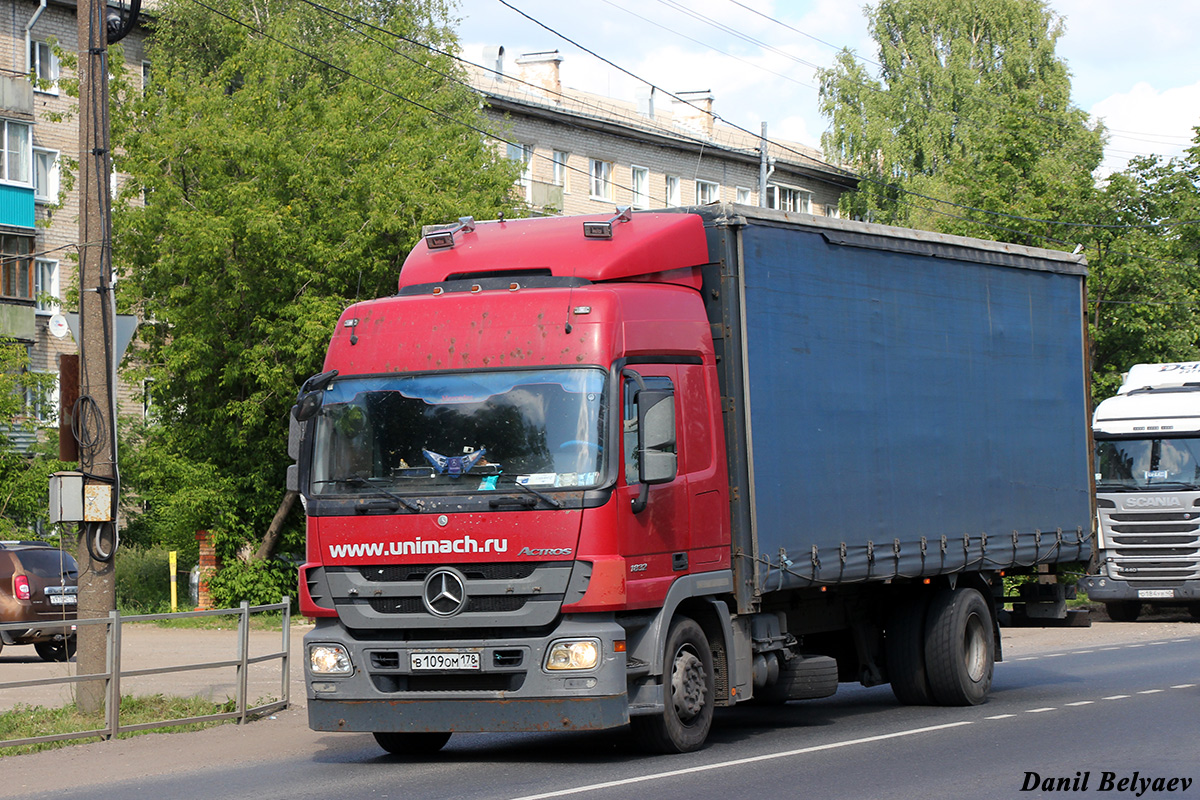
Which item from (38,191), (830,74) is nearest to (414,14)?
(38,191)

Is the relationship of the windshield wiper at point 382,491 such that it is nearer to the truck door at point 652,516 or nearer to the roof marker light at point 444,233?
the truck door at point 652,516

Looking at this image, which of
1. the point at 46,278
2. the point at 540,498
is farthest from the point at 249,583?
the point at 540,498

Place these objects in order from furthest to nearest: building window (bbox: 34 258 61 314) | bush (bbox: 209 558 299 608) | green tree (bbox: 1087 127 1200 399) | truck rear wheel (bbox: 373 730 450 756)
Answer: building window (bbox: 34 258 61 314) → green tree (bbox: 1087 127 1200 399) → bush (bbox: 209 558 299 608) → truck rear wheel (bbox: 373 730 450 756)

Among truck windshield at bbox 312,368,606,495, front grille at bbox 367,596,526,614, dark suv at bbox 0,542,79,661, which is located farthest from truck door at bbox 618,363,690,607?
dark suv at bbox 0,542,79,661

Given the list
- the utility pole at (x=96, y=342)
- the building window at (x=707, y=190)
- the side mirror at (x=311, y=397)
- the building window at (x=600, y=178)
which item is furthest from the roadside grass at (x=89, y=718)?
the building window at (x=707, y=190)

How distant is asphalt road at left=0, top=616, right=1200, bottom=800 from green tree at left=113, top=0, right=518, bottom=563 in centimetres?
1324

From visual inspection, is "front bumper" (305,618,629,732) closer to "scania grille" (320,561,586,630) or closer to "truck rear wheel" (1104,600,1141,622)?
"scania grille" (320,561,586,630)

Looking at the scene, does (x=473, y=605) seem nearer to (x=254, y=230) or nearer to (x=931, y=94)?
(x=254, y=230)

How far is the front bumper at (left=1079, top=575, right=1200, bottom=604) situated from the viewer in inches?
962

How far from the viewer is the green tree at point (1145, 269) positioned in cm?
3797

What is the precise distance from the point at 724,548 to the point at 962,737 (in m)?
2.26

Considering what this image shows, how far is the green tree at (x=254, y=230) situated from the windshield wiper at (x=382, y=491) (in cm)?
1568

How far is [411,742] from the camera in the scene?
11414 mm

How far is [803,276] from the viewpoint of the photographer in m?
12.1
